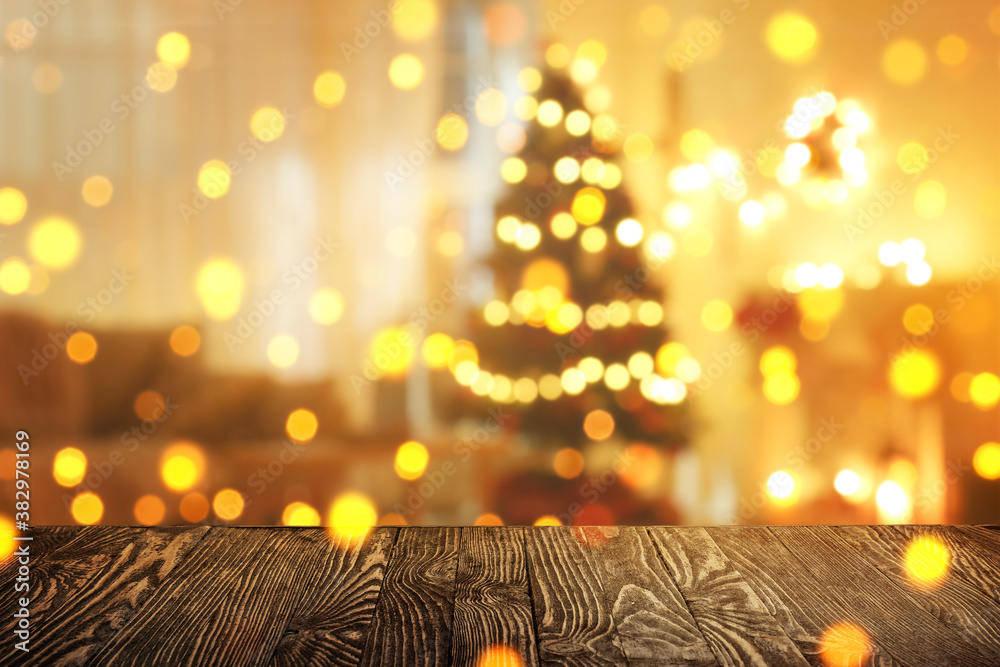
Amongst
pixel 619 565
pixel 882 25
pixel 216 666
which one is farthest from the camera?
pixel 882 25

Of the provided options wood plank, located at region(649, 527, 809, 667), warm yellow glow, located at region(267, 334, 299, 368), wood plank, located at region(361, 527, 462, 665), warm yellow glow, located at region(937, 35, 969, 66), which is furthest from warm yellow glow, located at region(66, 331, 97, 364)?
warm yellow glow, located at region(937, 35, 969, 66)

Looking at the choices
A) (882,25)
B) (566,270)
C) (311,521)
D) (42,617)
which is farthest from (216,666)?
(882,25)

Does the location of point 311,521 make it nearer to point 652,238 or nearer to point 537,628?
point 537,628

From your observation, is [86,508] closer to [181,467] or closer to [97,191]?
[181,467]

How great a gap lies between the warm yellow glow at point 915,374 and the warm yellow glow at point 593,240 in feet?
2.04

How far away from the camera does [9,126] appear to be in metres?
1.47

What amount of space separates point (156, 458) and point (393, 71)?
2.95 ft

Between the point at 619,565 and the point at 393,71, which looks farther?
the point at 393,71

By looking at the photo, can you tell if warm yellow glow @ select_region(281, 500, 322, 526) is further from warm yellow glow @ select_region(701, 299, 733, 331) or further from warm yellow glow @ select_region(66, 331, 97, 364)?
warm yellow glow @ select_region(701, 299, 733, 331)

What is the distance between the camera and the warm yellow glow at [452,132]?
4.76 ft

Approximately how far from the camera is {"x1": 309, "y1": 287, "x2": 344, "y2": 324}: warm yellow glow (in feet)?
4.80

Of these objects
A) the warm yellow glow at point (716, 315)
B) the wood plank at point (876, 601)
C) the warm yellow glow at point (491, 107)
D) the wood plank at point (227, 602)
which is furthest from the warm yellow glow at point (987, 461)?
the wood plank at point (227, 602)

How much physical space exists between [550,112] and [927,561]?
106cm

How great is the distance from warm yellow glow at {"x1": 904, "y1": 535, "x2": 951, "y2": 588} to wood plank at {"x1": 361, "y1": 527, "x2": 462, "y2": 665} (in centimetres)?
76
